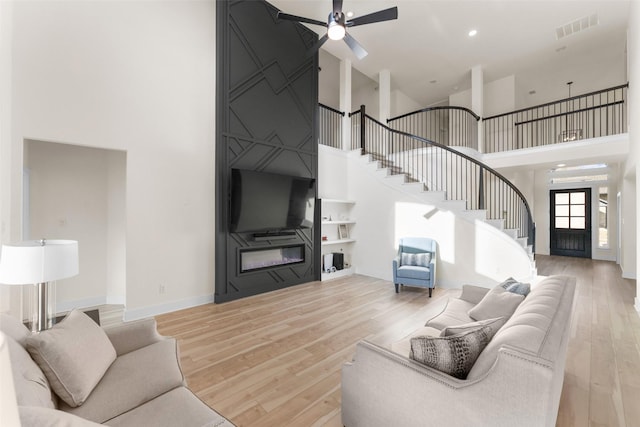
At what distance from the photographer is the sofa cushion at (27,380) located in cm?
99

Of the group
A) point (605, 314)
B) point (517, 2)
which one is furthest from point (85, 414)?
point (517, 2)

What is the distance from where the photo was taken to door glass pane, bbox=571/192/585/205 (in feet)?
29.3

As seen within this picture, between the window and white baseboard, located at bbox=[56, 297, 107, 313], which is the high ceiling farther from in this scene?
white baseboard, located at bbox=[56, 297, 107, 313]

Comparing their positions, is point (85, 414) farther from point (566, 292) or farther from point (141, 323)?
point (566, 292)

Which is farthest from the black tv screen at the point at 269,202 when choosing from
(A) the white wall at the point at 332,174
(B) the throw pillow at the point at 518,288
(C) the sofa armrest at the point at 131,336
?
(B) the throw pillow at the point at 518,288

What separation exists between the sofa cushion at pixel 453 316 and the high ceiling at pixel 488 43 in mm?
5257

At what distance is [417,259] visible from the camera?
507cm

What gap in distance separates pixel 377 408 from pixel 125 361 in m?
1.43

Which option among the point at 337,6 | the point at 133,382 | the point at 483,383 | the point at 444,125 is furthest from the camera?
the point at 444,125

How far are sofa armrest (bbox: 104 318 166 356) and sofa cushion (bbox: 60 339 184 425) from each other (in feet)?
0.30

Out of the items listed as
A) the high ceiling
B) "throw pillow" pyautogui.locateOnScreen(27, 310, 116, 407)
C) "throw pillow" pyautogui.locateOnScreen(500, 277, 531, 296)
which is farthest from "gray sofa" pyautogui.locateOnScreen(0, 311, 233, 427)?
the high ceiling

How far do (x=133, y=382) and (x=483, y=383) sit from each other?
1692mm

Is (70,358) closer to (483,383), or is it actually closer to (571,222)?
(483,383)

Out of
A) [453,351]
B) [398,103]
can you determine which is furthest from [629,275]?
[453,351]
